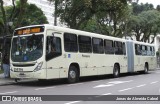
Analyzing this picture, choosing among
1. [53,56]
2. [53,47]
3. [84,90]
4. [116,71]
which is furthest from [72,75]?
[116,71]

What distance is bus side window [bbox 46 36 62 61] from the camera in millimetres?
17000

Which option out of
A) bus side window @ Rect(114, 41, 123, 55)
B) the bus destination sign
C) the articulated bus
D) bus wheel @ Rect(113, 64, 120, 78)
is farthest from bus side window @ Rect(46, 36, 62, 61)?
bus side window @ Rect(114, 41, 123, 55)

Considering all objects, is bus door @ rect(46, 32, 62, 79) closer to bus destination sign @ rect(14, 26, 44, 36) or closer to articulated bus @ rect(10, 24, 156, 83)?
articulated bus @ rect(10, 24, 156, 83)

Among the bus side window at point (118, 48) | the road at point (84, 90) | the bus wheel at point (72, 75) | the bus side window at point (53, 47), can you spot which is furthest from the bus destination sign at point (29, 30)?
the bus side window at point (118, 48)

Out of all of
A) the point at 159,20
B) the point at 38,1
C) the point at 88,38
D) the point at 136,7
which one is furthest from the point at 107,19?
the point at 38,1

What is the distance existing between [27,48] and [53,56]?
136 centimetres

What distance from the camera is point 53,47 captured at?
17391mm

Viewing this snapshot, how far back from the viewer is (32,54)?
1705cm

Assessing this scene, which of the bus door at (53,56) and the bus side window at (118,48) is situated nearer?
the bus door at (53,56)

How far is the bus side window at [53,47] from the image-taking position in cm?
1700

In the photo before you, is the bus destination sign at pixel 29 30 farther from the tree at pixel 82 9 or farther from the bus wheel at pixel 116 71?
the tree at pixel 82 9

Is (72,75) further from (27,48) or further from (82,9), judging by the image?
(82,9)

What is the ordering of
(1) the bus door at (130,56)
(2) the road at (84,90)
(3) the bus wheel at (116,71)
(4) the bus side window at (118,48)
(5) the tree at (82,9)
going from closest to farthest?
(2) the road at (84,90)
(3) the bus wheel at (116,71)
(4) the bus side window at (118,48)
(1) the bus door at (130,56)
(5) the tree at (82,9)

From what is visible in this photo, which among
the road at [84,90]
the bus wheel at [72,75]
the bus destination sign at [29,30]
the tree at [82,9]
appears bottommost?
the road at [84,90]
